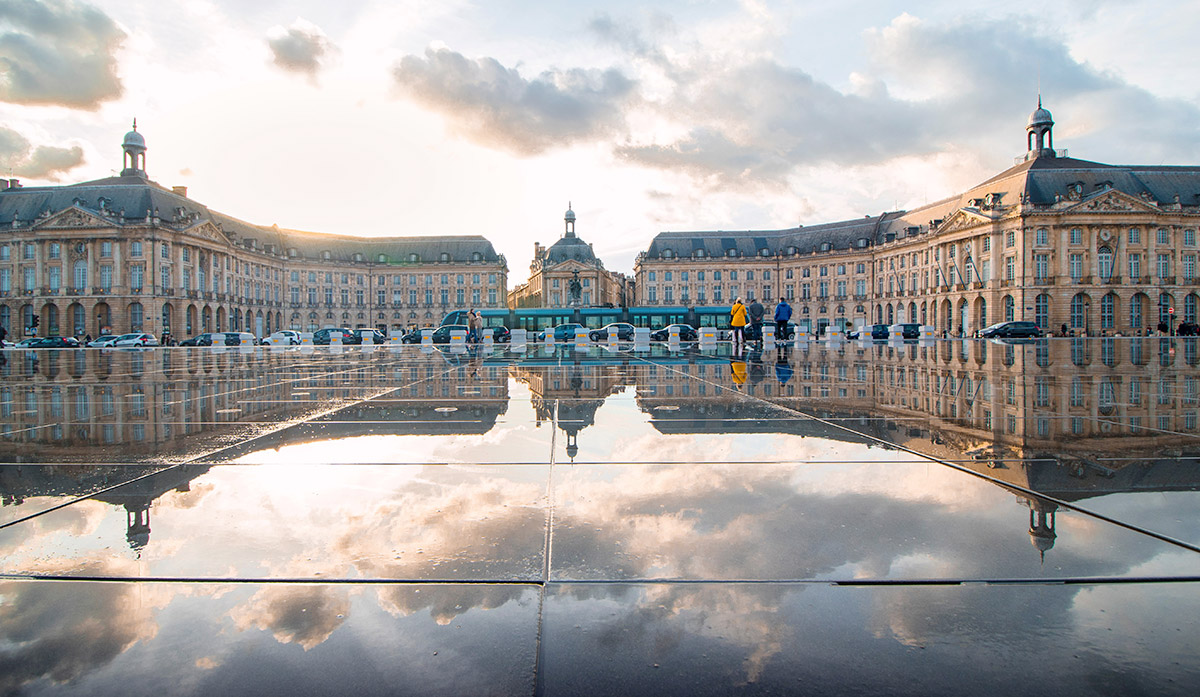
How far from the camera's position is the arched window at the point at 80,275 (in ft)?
213

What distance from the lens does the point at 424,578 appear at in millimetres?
2197

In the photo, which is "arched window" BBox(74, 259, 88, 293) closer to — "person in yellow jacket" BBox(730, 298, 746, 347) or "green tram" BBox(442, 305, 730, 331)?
"green tram" BBox(442, 305, 730, 331)

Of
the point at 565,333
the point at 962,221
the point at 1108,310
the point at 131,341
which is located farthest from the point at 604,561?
the point at 1108,310

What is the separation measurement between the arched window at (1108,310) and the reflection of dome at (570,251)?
65.1 meters

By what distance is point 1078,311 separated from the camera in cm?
6075

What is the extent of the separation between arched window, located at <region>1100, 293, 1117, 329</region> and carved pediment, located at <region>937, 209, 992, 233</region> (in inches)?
508

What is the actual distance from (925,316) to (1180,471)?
254 ft

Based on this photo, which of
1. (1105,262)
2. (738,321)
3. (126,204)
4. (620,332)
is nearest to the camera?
(738,321)

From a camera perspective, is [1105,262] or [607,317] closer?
[607,317]

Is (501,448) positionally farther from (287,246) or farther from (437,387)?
(287,246)

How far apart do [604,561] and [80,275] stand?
→ 82.2 m

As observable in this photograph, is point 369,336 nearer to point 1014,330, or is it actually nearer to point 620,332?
point 620,332

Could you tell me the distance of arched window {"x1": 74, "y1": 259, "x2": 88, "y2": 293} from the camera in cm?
6500

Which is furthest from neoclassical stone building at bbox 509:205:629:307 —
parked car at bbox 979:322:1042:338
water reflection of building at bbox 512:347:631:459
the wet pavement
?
the wet pavement
